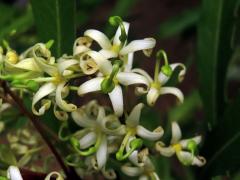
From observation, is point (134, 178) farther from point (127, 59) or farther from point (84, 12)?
point (84, 12)

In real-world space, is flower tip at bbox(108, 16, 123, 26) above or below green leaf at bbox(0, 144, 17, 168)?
above

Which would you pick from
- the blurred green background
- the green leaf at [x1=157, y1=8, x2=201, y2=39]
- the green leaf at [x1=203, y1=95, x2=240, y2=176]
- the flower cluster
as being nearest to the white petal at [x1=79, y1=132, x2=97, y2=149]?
the flower cluster

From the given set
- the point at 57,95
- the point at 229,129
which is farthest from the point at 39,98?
the point at 229,129

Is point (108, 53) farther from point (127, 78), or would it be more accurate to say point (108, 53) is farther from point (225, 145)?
point (225, 145)

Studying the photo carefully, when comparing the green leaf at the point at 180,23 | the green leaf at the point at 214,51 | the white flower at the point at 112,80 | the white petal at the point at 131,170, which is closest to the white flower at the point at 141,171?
the white petal at the point at 131,170

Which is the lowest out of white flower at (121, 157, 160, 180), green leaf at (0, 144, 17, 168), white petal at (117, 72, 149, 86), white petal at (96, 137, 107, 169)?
white flower at (121, 157, 160, 180)

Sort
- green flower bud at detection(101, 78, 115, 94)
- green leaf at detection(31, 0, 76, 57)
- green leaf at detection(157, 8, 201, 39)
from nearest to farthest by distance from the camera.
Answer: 1. green flower bud at detection(101, 78, 115, 94)
2. green leaf at detection(31, 0, 76, 57)
3. green leaf at detection(157, 8, 201, 39)

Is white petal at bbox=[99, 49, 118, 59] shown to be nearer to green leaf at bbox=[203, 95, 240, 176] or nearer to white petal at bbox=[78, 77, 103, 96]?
white petal at bbox=[78, 77, 103, 96]
